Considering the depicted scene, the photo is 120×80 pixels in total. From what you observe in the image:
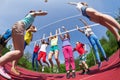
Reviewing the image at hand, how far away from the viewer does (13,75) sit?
1017 cm

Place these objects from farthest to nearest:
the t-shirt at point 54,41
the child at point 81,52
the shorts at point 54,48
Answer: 1. the t-shirt at point 54,41
2. the shorts at point 54,48
3. the child at point 81,52

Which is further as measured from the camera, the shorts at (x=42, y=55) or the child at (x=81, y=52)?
the shorts at (x=42, y=55)

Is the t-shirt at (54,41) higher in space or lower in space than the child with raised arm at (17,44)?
lower

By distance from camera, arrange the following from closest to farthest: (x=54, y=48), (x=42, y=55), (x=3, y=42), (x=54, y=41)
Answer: (x=3, y=42) → (x=54, y=48) → (x=54, y=41) → (x=42, y=55)

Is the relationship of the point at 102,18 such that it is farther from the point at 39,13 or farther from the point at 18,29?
the point at 18,29

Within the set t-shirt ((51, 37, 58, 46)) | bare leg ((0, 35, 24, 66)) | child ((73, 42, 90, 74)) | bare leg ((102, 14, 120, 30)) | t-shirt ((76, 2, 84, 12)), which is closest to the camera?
bare leg ((0, 35, 24, 66))

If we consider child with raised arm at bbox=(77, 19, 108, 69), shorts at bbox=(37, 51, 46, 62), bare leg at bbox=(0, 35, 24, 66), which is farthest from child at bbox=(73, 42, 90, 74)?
bare leg at bbox=(0, 35, 24, 66)

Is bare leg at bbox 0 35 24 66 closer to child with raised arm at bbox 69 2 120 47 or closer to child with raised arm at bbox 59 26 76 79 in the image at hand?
child with raised arm at bbox 69 2 120 47

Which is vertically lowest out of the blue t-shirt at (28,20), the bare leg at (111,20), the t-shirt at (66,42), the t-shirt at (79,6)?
the t-shirt at (66,42)

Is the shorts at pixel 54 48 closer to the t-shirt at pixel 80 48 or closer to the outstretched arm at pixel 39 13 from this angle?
the t-shirt at pixel 80 48

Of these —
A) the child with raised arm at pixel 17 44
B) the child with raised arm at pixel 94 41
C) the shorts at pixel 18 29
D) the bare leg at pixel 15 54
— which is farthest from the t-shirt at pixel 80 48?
the bare leg at pixel 15 54

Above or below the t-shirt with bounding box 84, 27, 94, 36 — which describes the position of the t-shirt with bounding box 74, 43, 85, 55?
below

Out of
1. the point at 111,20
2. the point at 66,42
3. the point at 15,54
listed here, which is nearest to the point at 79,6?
the point at 111,20

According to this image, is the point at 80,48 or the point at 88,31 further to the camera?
the point at 80,48
